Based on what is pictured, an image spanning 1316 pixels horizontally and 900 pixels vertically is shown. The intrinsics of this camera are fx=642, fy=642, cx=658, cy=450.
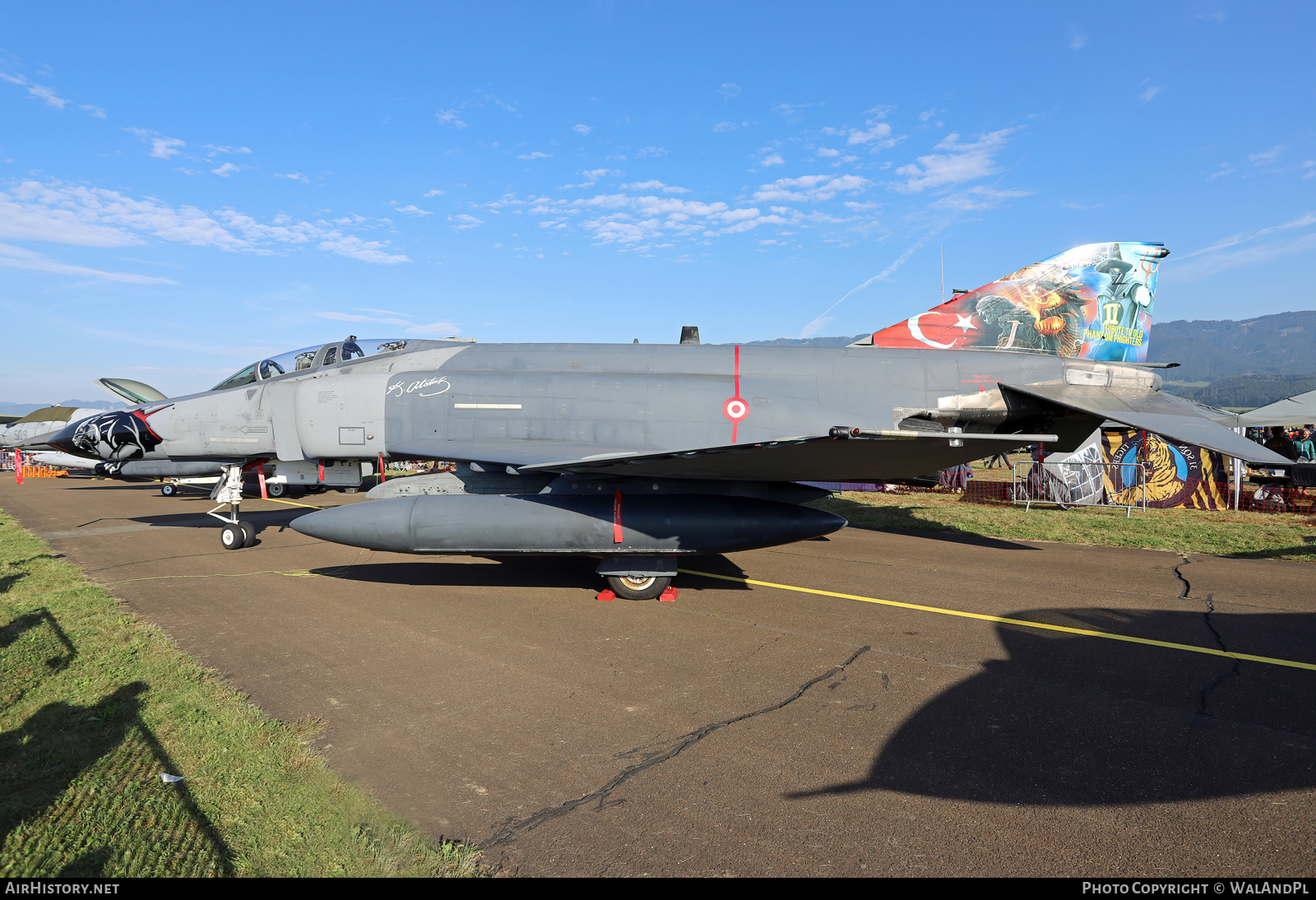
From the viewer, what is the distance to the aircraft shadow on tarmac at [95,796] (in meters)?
2.88

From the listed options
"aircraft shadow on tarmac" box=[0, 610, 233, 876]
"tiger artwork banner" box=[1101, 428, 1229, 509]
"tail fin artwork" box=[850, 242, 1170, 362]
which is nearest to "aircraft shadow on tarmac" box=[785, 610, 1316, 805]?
"aircraft shadow on tarmac" box=[0, 610, 233, 876]

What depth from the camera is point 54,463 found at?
29531mm

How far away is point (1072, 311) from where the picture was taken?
29.3ft

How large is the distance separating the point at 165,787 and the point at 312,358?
7702 mm

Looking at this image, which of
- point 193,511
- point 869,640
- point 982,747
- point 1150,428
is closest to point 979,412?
point 1150,428

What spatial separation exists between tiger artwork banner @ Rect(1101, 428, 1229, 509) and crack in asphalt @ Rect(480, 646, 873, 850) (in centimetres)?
1609

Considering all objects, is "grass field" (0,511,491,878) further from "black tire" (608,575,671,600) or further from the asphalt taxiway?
"black tire" (608,575,671,600)

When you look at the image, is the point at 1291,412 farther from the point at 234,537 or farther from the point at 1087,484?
the point at 234,537

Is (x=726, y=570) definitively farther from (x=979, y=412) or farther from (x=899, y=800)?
(x=899, y=800)

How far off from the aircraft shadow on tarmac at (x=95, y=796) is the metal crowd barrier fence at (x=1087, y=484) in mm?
17725

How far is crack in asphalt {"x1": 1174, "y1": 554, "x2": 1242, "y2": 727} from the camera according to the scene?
4540mm

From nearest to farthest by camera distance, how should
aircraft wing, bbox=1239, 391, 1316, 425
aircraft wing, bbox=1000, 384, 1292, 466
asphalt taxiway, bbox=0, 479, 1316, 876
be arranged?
asphalt taxiway, bbox=0, 479, 1316, 876, aircraft wing, bbox=1000, 384, 1292, 466, aircraft wing, bbox=1239, 391, 1316, 425

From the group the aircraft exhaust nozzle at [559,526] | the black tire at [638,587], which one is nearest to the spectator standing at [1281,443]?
the aircraft exhaust nozzle at [559,526]
